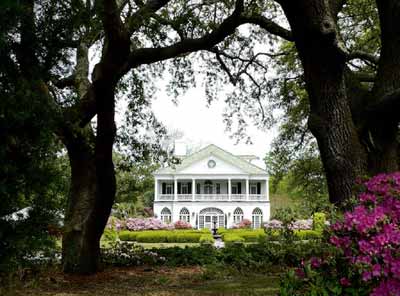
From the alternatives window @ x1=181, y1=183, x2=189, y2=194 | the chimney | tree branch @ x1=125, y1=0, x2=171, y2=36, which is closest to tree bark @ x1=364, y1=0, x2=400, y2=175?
tree branch @ x1=125, y1=0, x2=171, y2=36

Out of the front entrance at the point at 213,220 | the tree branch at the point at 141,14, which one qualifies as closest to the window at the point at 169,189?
the front entrance at the point at 213,220

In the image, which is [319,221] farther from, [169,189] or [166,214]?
[169,189]

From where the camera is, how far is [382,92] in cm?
620

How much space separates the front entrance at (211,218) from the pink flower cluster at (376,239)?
40882 mm

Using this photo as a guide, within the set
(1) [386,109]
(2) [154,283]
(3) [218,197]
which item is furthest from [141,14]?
(3) [218,197]

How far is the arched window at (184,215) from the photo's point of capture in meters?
44.5

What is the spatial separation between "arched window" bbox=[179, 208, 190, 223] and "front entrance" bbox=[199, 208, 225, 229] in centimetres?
129

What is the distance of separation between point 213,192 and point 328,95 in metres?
40.4

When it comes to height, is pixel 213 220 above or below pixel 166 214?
below

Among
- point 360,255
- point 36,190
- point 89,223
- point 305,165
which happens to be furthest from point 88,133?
point 305,165

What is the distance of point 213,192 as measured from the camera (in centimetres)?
4569

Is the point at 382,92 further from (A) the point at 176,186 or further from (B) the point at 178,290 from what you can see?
(A) the point at 176,186

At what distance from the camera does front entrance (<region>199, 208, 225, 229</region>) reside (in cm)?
4403

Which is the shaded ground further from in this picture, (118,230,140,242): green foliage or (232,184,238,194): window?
(232,184,238,194): window
